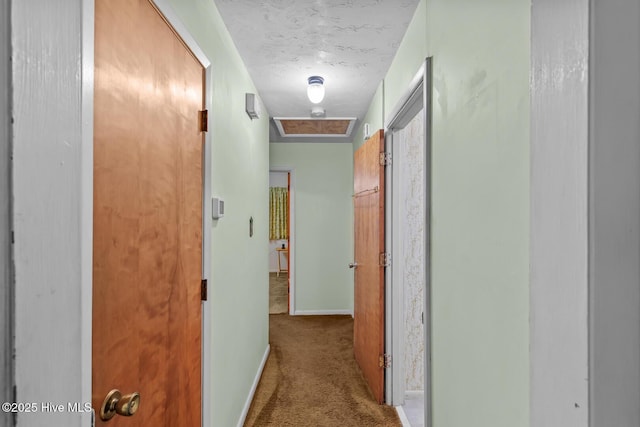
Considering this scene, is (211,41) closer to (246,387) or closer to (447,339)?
(447,339)

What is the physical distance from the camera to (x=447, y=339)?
133 centimetres

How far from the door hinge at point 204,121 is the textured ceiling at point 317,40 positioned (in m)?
0.59

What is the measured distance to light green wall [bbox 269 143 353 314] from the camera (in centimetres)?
466

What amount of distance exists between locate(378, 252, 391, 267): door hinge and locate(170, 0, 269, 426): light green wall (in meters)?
0.95

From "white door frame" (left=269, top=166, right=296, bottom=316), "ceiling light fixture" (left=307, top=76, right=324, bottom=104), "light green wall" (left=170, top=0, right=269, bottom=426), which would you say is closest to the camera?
"light green wall" (left=170, top=0, right=269, bottom=426)

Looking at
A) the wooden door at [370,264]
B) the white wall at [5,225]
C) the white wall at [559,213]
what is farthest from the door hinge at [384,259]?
the white wall at [5,225]

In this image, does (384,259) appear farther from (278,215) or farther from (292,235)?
(278,215)

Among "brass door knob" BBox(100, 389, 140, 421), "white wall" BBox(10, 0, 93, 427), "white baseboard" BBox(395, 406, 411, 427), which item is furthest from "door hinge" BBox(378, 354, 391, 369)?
"white wall" BBox(10, 0, 93, 427)

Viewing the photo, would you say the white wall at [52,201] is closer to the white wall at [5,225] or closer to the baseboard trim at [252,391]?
the white wall at [5,225]

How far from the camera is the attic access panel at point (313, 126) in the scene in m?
3.80

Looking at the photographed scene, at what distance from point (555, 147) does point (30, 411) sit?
0.89 m

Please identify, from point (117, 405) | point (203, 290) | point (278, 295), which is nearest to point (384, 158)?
point (203, 290)

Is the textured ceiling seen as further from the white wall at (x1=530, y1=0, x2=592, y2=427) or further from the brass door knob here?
the brass door knob

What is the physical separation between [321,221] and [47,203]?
4197 mm
